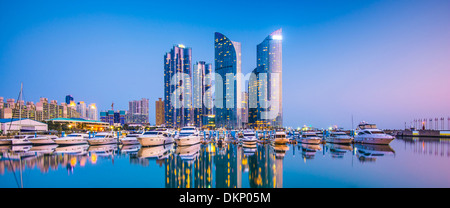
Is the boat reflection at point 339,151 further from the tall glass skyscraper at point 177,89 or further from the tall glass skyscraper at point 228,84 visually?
the tall glass skyscraper at point 177,89

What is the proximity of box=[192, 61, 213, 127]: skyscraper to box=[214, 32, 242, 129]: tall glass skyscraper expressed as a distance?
1096 centimetres

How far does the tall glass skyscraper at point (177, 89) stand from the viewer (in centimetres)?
15788

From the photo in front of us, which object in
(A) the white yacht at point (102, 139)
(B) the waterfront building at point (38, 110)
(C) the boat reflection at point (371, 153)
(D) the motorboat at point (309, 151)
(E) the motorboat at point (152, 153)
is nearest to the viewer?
(C) the boat reflection at point (371, 153)

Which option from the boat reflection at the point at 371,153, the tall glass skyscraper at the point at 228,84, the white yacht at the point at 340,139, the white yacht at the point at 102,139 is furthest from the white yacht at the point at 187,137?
the tall glass skyscraper at the point at 228,84

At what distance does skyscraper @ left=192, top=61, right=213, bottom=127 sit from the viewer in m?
169

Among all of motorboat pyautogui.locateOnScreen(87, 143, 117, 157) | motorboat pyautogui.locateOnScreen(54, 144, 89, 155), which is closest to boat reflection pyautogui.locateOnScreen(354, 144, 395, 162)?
motorboat pyautogui.locateOnScreen(87, 143, 117, 157)

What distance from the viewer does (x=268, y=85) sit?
516ft

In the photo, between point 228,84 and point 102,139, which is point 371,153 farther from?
point 228,84

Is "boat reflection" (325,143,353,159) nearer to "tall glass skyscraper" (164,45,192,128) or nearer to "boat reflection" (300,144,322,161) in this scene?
"boat reflection" (300,144,322,161)

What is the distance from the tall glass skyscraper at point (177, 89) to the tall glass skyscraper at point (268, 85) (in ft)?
146

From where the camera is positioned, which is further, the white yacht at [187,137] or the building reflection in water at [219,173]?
the white yacht at [187,137]

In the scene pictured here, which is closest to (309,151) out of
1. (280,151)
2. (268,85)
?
(280,151)
